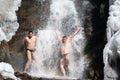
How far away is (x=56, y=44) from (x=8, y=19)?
224cm

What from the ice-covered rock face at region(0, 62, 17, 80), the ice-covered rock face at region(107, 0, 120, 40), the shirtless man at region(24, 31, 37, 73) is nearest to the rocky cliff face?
the shirtless man at region(24, 31, 37, 73)

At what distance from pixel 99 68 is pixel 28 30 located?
314 cm

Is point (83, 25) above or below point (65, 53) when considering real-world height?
above

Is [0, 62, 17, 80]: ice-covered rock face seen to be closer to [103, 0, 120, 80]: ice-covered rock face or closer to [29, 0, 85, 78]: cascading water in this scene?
[29, 0, 85, 78]: cascading water

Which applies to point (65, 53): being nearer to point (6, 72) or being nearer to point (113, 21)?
point (113, 21)

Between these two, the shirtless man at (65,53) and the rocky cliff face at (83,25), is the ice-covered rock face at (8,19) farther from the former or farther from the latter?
the shirtless man at (65,53)

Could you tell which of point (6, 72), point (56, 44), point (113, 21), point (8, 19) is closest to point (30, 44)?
point (56, 44)

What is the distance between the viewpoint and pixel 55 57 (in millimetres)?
13125

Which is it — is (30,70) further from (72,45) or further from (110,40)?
(110,40)

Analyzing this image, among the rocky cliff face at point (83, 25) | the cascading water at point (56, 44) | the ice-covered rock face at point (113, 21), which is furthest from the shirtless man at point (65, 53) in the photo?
the ice-covered rock face at point (113, 21)

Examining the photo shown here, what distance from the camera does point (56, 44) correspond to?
13.5 metres

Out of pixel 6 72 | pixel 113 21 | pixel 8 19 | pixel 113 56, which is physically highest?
pixel 8 19

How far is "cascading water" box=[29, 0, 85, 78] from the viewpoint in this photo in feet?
41.8

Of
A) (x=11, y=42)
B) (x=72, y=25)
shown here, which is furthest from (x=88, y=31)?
(x=11, y=42)
